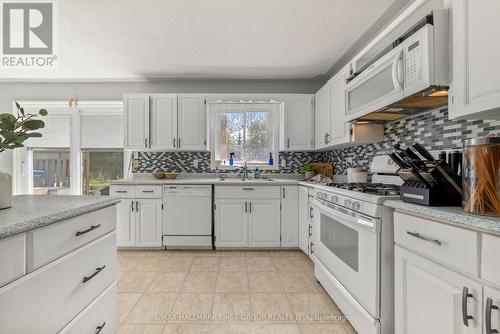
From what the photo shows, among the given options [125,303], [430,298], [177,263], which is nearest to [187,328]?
[125,303]

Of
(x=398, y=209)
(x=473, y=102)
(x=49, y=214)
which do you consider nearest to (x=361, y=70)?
(x=473, y=102)

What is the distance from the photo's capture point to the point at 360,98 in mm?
2193

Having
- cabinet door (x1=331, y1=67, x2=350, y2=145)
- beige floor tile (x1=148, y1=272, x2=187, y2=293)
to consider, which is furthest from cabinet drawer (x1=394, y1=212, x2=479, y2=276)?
beige floor tile (x1=148, y1=272, x2=187, y2=293)

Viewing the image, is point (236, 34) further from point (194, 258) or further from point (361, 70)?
point (194, 258)

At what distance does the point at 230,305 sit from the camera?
2072 mm

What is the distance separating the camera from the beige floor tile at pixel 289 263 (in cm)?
285

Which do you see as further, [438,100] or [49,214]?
[438,100]

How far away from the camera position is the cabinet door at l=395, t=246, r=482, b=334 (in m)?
0.94

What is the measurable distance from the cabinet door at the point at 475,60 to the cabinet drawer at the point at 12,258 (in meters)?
1.86

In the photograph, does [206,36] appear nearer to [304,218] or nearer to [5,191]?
[5,191]

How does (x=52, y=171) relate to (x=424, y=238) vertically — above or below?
above

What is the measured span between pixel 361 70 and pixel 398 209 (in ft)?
4.37

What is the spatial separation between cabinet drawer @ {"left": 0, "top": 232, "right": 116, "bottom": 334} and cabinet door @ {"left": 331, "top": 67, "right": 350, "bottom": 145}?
237 centimetres

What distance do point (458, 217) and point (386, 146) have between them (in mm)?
1724
